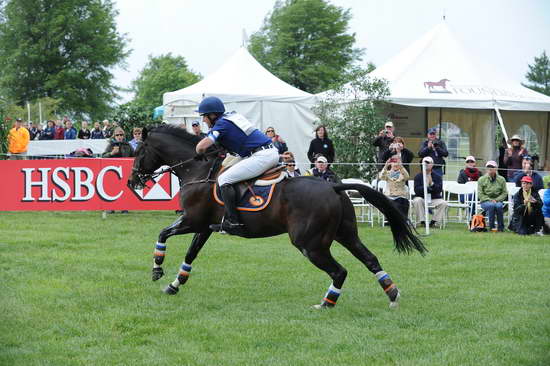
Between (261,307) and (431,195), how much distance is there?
28.8 ft

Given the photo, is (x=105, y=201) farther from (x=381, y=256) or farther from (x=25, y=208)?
(x=381, y=256)

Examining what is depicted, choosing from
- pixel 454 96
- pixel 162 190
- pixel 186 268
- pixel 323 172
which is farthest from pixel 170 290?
pixel 454 96

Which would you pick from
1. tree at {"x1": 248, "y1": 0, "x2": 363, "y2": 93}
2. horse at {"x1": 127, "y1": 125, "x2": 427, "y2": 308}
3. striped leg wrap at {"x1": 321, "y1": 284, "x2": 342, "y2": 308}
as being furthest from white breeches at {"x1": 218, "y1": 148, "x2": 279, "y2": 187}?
tree at {"x1": 248, "y1": 0, "x2": 363, "y2": 93}

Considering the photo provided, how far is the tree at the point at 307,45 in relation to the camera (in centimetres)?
5503

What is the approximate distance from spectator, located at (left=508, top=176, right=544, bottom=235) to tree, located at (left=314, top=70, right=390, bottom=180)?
377 centimetres

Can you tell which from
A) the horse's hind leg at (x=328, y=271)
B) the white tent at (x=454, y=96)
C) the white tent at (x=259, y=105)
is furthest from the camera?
the white tent at (x=259, y=105)

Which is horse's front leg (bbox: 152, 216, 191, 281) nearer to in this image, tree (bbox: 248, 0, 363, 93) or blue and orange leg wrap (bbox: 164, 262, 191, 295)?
blue and orange leg wrap (bbox: 164, 262, 191, 295)

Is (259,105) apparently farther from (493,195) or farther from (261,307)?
(261,307)

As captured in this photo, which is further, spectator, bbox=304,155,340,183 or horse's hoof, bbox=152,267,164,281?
spectator, bbox=304,155,340,183

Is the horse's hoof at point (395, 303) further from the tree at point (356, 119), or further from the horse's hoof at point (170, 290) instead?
the tree at point (356, 119)

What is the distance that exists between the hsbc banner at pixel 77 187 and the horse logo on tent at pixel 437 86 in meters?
8.54

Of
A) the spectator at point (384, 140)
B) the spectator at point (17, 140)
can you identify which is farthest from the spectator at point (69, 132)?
the spectator at point (384, 140)

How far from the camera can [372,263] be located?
8.39 m

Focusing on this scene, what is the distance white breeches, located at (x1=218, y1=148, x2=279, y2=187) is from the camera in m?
8.65
